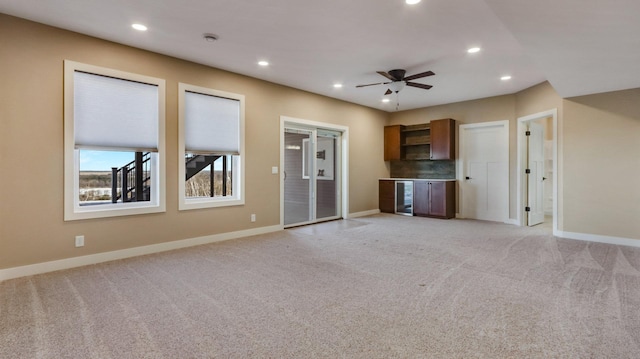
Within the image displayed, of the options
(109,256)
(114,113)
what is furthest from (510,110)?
(109,256)

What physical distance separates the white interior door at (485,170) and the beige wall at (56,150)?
4.82 metres

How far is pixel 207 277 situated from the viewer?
3.26 m

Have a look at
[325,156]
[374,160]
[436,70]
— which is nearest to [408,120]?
[374,160]

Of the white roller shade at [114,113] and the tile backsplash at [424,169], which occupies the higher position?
the white roller shade at [114,113]

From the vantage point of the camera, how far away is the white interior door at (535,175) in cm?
636

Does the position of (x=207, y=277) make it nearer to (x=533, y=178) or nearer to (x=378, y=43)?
(x=378, y=43)

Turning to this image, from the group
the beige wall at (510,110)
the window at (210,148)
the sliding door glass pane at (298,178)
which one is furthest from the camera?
the sliding door glass pane at (298,178)

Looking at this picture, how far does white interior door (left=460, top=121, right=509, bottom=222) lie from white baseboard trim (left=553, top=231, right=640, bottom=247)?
1.47 metres

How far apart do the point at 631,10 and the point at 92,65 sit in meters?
5.28

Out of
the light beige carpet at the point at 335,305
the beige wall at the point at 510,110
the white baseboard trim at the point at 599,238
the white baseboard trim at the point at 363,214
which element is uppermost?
the beige wall at the point at 510,110

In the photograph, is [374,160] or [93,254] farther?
[374,160]

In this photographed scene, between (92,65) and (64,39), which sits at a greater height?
(64,39)

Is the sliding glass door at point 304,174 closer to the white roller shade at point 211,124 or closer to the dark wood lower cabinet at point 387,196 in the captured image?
the white roller shade at point 211,124

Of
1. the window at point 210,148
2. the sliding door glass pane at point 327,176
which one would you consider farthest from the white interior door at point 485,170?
the window at point 210,148
